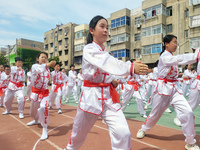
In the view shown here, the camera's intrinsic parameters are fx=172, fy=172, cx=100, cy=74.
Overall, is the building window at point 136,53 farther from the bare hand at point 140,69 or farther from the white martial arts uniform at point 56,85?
the bare hand at point 140,69

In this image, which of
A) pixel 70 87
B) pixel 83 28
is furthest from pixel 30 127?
pixel 83 28

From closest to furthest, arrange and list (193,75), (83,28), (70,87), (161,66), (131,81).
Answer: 1. (161,66)
2. (131,81)
3. (193,75)
4. (70,87)
5. (83,28)

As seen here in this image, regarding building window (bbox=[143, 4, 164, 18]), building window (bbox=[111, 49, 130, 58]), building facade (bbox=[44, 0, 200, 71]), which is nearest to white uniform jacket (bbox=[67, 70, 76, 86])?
building facade (bbox=[44, 0, 200, 71])

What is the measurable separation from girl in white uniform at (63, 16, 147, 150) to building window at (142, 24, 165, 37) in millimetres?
24174

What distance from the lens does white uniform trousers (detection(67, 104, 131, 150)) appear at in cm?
212

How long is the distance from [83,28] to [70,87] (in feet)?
89.4

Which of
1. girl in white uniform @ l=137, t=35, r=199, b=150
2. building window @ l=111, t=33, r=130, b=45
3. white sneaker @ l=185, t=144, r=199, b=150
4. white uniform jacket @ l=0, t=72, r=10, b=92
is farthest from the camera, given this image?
building window @ l=111, t=33, r=130, b=45

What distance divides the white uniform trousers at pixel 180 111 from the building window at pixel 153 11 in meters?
23.7

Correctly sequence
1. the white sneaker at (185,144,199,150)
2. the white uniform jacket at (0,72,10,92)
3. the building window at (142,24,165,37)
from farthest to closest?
the building window at (142,24,165,37) < the white uniform jacket at (0,72,10,92) < the white sneaker at (185,144,199,150)

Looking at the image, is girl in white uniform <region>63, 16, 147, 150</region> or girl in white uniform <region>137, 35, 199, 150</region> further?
girl in white uniform <region>137, 35, 199, 150</region>

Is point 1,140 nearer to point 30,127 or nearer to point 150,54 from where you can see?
point 30,127

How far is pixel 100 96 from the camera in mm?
2383

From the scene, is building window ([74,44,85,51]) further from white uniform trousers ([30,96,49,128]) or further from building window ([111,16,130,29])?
white uniform trousers ([30,96,49,128])

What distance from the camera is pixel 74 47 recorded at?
39.6m
